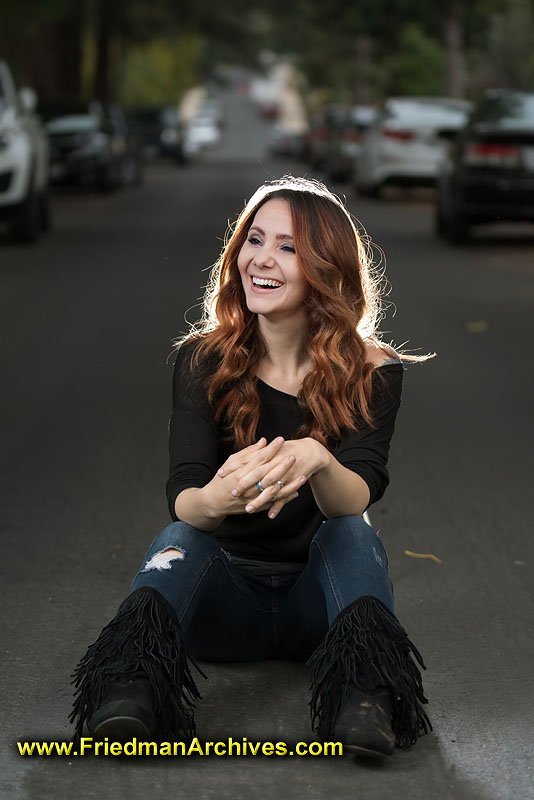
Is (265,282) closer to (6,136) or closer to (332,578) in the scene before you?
(332,578)

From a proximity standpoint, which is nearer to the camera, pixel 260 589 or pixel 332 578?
pixel 332 578

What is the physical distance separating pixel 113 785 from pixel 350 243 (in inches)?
62.0

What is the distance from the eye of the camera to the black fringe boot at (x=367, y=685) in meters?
3.57

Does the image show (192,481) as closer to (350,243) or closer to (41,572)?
(350,243)

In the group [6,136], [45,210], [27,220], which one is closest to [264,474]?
[6,136]

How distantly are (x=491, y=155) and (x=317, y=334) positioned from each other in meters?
12.7

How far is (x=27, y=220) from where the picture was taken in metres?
17.5

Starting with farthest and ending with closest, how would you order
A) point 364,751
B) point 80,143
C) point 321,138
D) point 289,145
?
point 289,145 → point 321,138 → point 80,143 → point 364,751

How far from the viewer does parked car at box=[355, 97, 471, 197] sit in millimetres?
24594

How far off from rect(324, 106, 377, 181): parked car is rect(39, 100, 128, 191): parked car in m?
5.01

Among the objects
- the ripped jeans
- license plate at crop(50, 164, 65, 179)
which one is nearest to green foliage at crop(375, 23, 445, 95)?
license plate at crop(50, 164, 65, 179)

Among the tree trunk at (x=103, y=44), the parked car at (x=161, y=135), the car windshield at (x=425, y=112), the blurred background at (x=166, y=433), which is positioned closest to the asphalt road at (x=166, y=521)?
the blurred background at (x=166, y=433)

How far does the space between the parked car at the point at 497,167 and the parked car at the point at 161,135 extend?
32.2 meters

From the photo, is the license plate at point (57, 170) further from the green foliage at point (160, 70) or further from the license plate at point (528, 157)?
the green foliage at point (160, 70)
